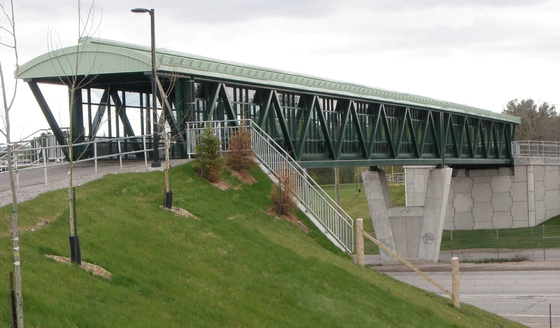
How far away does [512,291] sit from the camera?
28.7 meters

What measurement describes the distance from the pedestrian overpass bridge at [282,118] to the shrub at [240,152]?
830 mm

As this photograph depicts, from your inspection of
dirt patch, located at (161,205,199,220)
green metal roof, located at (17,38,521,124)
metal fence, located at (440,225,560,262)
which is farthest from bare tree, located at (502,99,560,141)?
dirt patch, located at (161,205,199,220)

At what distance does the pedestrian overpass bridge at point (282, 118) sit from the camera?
2342cm

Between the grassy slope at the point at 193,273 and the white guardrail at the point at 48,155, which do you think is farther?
the white guardrail at the point at 48,155

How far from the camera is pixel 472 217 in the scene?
212ft

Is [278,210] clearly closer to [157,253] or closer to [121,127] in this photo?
[157,253]

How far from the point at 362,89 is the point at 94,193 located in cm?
2291

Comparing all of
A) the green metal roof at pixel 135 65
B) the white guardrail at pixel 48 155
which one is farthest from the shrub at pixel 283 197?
the green metal roof at pixel 135 65

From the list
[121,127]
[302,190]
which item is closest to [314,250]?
[302,190]

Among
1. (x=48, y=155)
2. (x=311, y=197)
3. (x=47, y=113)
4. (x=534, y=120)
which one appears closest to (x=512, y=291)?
(x=311, y=197)

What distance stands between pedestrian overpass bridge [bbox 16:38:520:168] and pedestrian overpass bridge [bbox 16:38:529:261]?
0.05 metres

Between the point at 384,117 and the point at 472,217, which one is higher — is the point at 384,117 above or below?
above

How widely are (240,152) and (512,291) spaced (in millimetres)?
12765

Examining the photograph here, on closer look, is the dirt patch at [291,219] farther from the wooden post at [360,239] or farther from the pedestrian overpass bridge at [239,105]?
the pedestrian overpass bridge at [239,105]
